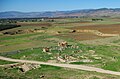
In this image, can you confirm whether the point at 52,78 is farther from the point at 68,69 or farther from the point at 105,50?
the point at 105,50

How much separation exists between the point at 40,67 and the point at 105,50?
2327 cm

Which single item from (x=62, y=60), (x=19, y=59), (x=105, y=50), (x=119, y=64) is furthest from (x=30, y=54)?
(x=119, y=64)

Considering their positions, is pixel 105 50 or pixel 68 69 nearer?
pixel 68 69

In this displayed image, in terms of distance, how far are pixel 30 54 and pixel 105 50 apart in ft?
64.6

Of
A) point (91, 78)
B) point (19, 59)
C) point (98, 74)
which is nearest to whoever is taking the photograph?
point (91, 78)

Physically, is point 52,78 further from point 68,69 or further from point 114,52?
point 114,52

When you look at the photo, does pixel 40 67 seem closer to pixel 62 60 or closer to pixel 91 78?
pixel 62 60

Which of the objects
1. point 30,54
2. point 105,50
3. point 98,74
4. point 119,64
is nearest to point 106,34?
point 105,50

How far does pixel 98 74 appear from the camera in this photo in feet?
167

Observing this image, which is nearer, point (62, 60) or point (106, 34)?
point (62, 60)

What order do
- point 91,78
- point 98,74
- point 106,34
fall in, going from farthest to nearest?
point 106,34 < point 98,74 < point 91,78

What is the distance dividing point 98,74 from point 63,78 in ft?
21.7

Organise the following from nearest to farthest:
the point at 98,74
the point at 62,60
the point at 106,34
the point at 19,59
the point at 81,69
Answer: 1. the point at 98,74
2. the point at 81,69
3. the point at 62,60
4. the point at 19,59
5. the point at 106,34

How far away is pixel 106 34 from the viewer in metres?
114
